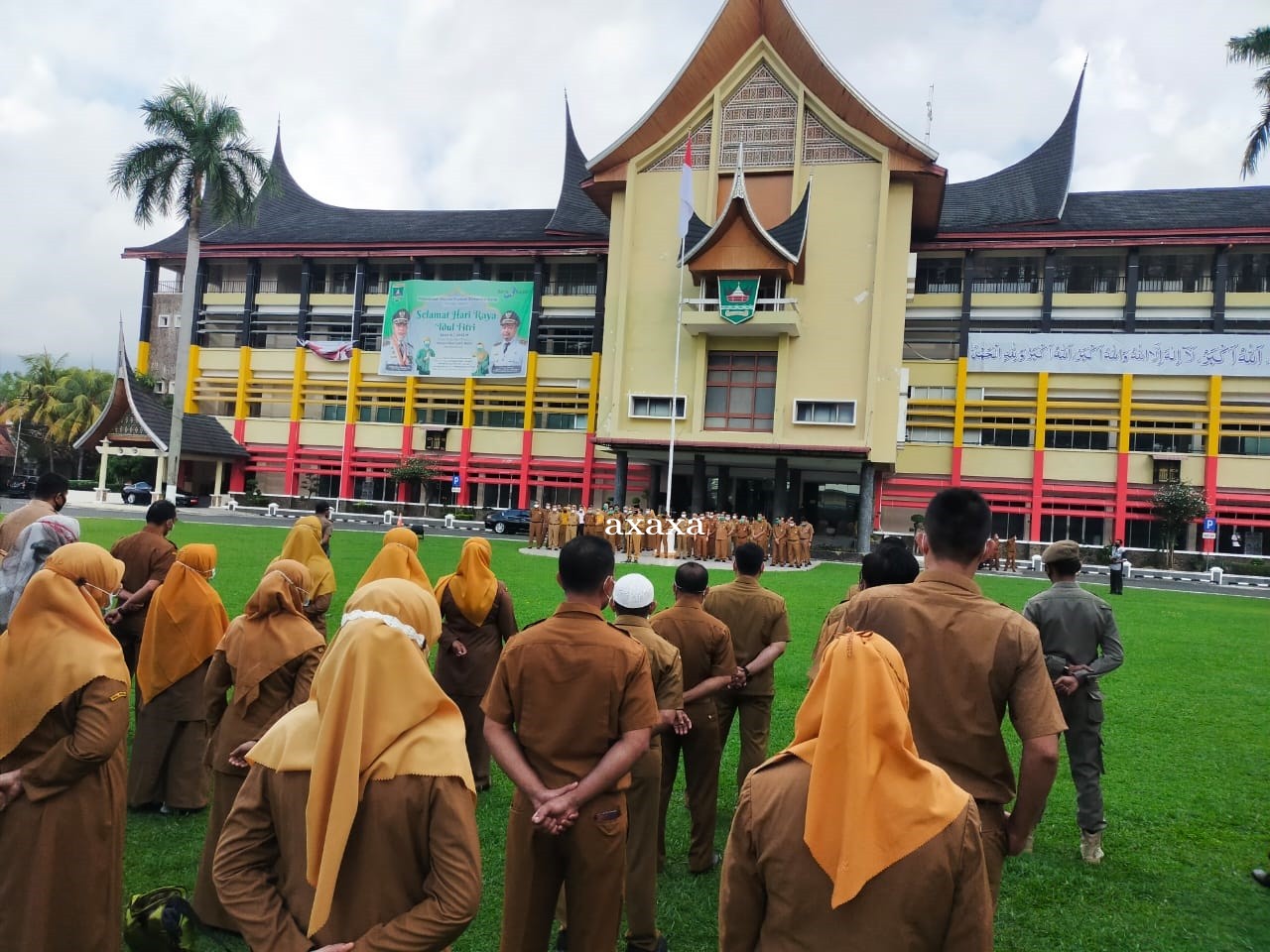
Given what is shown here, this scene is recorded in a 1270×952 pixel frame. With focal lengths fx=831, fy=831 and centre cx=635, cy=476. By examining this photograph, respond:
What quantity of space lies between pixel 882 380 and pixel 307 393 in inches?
1022

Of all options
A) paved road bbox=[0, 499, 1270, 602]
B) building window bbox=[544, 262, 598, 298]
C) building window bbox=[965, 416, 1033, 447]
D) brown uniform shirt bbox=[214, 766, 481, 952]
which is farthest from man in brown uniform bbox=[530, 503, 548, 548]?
brown uniform shirt bbox=[214, 766, 481, 952]

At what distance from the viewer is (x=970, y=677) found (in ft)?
8.09

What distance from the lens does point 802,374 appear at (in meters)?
29.2

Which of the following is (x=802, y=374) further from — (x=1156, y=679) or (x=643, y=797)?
(x=643, y=797)

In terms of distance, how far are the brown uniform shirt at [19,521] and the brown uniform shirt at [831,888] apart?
5.06 metres


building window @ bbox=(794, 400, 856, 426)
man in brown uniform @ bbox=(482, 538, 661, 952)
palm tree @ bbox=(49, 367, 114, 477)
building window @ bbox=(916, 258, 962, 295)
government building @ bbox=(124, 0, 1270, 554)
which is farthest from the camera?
palm tree @ bbox=(49, 367, 114, 477)

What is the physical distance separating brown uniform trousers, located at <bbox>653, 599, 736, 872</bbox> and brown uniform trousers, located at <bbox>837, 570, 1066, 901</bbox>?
1637 millimetres

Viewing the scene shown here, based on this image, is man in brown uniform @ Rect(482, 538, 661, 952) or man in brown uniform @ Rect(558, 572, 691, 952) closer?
man in brown uniform @ Rect(482, 538, 661, 952)

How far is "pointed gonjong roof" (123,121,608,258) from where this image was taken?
38188mm

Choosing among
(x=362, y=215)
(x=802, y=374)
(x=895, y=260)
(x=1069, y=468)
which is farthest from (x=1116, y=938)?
(x=362, y=215)

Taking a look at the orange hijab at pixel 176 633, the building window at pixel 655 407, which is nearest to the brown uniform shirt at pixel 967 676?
the orange hijab at pixel 176 633

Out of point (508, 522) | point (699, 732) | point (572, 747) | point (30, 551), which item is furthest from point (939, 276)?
point (572, 747)

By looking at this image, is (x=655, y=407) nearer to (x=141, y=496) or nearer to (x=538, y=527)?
(x=538, y=527)

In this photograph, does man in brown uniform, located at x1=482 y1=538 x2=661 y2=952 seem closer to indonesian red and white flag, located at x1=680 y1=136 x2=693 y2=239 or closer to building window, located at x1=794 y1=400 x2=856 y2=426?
indonesian red and white flag, located at x1=680 y1=136 x2=693 y2=239
